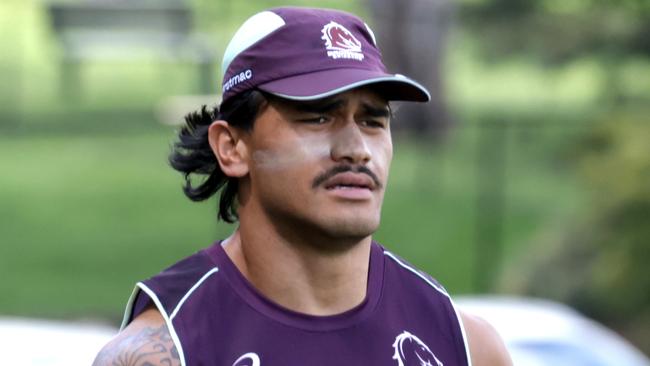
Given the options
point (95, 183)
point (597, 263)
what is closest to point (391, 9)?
point (95, 183)

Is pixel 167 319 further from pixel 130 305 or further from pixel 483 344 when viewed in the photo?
pixel 483 344

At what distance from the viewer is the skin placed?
345 centimetres

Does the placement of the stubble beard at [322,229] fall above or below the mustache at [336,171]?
below

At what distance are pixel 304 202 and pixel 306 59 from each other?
32cm

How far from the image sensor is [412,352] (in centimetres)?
361

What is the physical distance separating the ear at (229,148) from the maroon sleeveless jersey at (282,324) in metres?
0.19

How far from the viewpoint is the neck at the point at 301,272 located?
11.7 ft

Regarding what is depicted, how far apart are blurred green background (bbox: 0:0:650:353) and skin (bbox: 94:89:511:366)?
26.2ft

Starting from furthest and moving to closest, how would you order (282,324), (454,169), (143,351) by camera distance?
(454,169) → (282,324) → (143,351)

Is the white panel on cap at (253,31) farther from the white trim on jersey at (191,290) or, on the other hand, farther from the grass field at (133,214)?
the grass field at (133,214)

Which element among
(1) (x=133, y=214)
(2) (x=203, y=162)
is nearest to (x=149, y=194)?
(1) (x=133, y=214)

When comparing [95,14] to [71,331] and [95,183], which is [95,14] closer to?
[95,183]

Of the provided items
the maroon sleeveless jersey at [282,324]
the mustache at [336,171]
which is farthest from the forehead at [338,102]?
the maroon sleeveless jersey at [282,324]

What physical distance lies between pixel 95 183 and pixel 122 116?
2.74 metres
